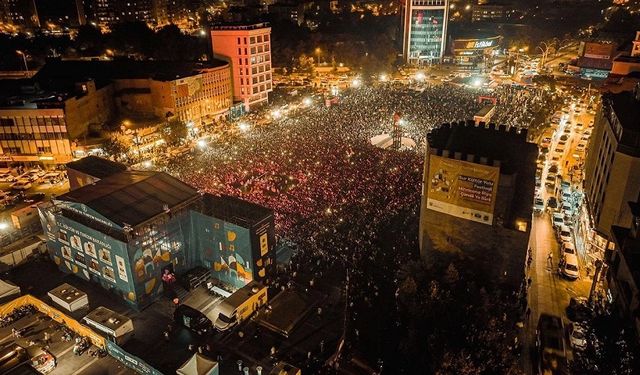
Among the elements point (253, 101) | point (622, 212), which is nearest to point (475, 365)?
point (622, 212)

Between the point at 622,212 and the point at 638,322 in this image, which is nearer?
the point at 638,322

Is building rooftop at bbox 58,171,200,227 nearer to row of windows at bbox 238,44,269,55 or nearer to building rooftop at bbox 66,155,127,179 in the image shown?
building rooftop at bbox 66,155,127,179

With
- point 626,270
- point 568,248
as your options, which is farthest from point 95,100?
point 626,270

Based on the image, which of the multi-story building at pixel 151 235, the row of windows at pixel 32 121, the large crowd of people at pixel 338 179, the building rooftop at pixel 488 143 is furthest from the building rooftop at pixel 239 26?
the building rooftop at pixel 488 143

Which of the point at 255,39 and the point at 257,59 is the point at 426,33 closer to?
the point at 257,59

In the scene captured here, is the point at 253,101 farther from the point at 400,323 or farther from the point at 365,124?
the point at 400,323

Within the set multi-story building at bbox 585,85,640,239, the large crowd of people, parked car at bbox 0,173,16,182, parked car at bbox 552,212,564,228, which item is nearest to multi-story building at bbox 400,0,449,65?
the large crowd of people

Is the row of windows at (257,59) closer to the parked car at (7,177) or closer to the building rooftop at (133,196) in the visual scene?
the parked car at (7,177)
